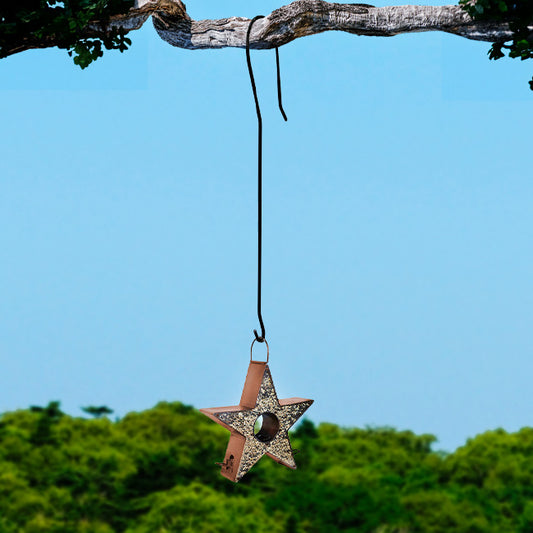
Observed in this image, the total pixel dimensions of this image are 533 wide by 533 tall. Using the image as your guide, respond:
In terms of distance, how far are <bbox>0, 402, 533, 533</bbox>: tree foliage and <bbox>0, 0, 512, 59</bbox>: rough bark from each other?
254 centimetres

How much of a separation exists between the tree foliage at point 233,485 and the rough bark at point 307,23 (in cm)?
254

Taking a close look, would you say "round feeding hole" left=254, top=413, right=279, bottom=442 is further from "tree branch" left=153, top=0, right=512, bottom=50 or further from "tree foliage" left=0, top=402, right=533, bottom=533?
"tree foliage" left=0, top=402, right=533, bottom=533

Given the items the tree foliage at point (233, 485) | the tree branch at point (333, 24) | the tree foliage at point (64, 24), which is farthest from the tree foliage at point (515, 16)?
the tree foliage at point (233, 485)

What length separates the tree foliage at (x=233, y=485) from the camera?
10.9 ft

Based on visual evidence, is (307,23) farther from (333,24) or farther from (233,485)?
(233,485)

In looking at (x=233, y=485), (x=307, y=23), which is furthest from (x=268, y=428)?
(x=233, y=485)

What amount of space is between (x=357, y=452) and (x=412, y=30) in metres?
2.74

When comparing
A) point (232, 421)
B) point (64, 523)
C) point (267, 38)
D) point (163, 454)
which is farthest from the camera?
point (163, 454)

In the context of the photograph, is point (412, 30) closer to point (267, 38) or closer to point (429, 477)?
point (267, 38)

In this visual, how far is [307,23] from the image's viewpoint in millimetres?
1426

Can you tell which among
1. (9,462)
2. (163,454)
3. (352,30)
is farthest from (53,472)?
(352,30)

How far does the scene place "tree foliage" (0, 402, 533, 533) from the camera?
3324mm

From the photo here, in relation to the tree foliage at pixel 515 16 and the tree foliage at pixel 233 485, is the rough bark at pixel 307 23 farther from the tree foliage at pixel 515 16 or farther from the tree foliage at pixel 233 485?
the tree foliage at pixel 233 485

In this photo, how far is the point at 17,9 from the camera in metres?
1.45
